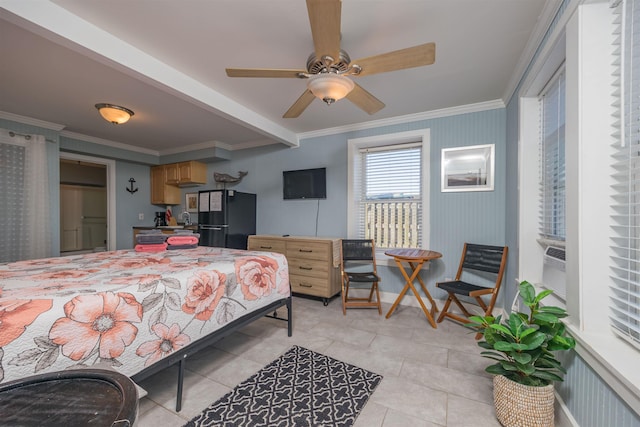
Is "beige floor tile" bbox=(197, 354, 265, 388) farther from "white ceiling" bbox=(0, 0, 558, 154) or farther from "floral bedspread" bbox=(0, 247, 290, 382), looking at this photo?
"white ceiling" bbox=(0, 0, 558, 154)

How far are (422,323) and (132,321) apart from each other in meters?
2.60

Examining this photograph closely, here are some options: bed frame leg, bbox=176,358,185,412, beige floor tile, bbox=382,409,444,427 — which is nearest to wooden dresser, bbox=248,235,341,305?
beige floor tile, bbox=382,409,444,427

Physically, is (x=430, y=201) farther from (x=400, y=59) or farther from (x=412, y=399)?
(x=412, y=399)

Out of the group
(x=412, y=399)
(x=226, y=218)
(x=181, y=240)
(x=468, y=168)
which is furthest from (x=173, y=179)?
(x=412, y=399)

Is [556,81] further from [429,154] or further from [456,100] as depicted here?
[429,154]

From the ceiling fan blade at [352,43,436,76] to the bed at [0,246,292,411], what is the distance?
1.60 m

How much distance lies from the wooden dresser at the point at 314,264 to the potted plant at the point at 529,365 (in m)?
2.03

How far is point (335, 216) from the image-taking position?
3.83 metres

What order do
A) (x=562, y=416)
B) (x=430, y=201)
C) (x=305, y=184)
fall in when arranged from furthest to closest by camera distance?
1. (x=305, y=184)
2. (x=430, y=201)
3. (x=562, y=416)

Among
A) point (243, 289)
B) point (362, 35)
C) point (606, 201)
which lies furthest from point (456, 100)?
point (243, 289)

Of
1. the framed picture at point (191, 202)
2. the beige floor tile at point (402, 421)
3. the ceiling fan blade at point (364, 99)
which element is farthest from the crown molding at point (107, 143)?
the beige floor tile at point (402, 421)

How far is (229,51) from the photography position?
204 centimetres

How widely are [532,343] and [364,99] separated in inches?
74.0

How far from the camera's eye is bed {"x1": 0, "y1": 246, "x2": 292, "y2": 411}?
945 millimetres
